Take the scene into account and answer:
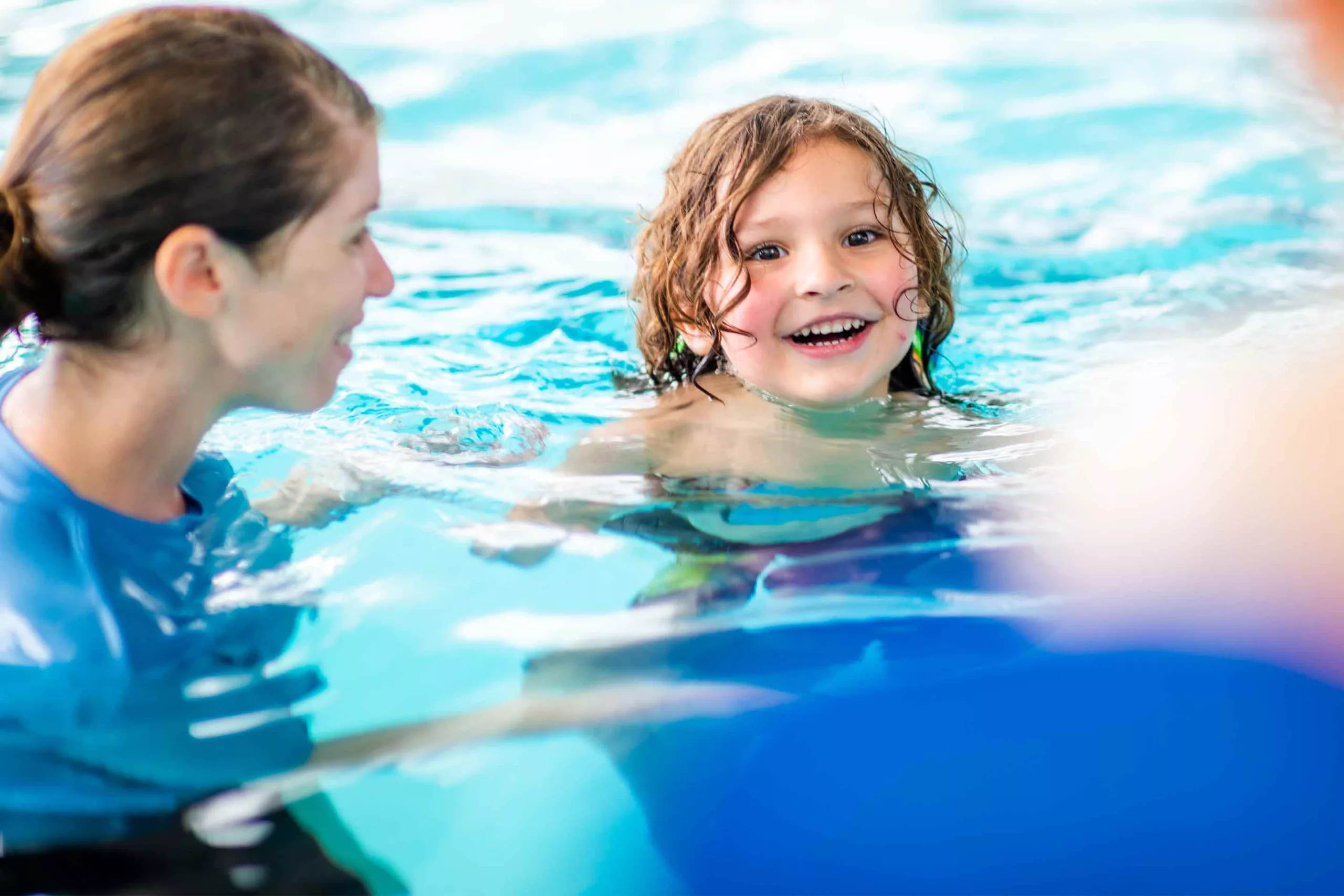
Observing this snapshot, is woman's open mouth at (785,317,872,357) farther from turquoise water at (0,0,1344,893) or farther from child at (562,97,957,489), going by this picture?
turquoise water at (0,0,1344,893)

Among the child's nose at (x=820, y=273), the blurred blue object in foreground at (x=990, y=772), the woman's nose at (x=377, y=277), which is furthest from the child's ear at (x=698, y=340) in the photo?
the blurred blue object in foreground at (x=990, y=772)

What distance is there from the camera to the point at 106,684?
138cm

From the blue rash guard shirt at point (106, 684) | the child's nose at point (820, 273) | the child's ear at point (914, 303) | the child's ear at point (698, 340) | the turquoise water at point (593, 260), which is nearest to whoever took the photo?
the blue rash guard shirt at point (106, 684)

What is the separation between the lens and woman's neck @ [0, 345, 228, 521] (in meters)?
1.49

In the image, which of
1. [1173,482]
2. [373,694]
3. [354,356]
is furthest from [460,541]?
[354,356]

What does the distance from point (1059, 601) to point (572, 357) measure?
5.84 feet

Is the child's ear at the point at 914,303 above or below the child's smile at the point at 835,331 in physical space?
above

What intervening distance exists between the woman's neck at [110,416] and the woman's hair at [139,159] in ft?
0.14

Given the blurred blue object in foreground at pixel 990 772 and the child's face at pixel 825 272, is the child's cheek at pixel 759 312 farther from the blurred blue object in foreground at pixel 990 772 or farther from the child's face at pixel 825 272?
the blurred blue object in foreground at pixel 990 772

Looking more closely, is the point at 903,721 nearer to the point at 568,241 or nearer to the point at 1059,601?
the point at 1059,601

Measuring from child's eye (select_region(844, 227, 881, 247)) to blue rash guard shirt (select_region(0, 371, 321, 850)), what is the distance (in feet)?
4.03

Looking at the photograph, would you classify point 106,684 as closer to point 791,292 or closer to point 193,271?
point 193,271

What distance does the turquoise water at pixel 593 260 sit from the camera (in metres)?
1.48

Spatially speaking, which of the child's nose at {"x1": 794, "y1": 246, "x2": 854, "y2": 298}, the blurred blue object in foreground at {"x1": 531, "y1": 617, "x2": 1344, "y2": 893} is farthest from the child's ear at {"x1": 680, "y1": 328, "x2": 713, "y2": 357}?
the blurred blue object in foreground at {"x1": 531, "y1": 617, "x2": 1344, "y2": 893}
